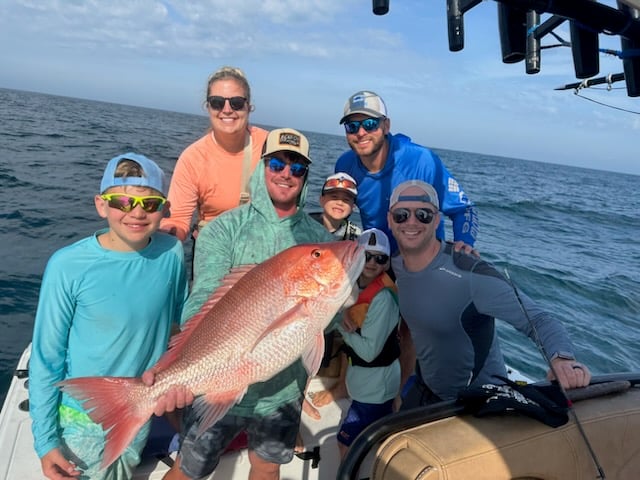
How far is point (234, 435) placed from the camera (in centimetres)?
241

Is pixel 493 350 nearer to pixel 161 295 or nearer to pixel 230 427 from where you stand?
pixel 230 427

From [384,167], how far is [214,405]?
2.65 m

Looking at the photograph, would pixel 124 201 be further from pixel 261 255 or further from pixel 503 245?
pixel 503 245

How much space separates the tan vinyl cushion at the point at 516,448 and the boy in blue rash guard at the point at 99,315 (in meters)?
1.45

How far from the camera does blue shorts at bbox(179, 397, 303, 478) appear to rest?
2352 mm

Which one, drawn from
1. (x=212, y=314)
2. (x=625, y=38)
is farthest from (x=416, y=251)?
(x=625, y=38)

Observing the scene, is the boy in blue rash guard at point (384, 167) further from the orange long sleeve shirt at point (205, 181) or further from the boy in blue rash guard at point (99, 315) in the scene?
the boy in blue rash guard at point (99, 315)

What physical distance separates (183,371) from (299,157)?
1212 millimetres

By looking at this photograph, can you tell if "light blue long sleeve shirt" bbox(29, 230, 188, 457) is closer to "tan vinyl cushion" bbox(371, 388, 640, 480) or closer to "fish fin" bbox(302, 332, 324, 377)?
"fish fin" bbox(302, 332, 324, 377)

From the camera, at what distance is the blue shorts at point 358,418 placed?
306cm

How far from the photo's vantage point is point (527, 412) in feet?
6.14

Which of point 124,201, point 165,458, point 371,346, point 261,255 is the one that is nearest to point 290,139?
point 261,255

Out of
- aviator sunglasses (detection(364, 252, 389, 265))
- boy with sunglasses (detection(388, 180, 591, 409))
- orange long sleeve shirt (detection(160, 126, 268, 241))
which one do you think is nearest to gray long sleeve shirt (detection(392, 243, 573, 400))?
boy with sunglasses (detection(388, 180, 591, 409))

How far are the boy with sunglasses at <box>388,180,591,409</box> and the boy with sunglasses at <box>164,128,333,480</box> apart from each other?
2.77ft
